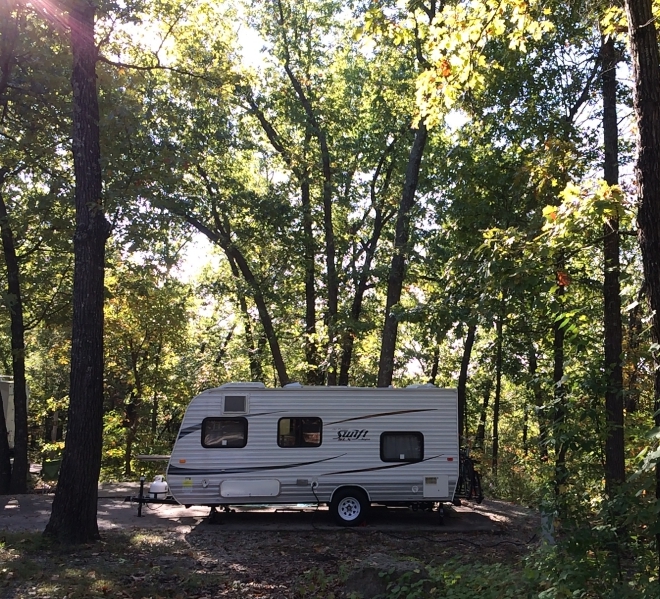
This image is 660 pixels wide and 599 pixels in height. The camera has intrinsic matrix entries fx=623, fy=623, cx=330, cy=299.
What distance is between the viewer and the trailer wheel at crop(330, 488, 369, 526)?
11438mm

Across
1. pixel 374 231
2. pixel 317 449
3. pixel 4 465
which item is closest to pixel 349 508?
pixel 317 449

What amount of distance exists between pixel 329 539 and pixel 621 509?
263 inches

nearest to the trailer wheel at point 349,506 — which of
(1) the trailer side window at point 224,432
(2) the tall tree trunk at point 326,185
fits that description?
(1) the trailer side window at point 224,432

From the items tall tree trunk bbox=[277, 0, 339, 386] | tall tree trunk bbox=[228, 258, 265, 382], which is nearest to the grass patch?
tall tree trunk bbox=[277, 0, 339, 386]

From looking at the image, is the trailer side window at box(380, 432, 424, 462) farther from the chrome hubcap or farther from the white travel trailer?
the chrome hubcap

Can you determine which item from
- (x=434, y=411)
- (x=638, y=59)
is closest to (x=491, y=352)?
(x=434, y=411)

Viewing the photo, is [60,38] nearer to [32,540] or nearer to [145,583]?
[32,540]

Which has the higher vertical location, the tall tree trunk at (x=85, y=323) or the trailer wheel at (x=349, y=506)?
the tall tree trunk at (x=85, y=323)

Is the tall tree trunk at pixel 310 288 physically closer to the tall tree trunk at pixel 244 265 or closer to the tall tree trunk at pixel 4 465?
the tall tree trunk at pixel 244 265

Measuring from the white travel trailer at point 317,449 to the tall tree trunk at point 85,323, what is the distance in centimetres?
292

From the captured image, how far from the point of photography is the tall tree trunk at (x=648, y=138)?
14.1 feet

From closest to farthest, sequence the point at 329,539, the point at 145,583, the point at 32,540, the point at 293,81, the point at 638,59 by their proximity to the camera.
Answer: the point at 638,59 → the point at 145,583 → the point at 32,540 → the point at 329,539 → the point at 293,81

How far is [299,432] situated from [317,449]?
46 cm

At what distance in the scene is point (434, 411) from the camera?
1195cm
